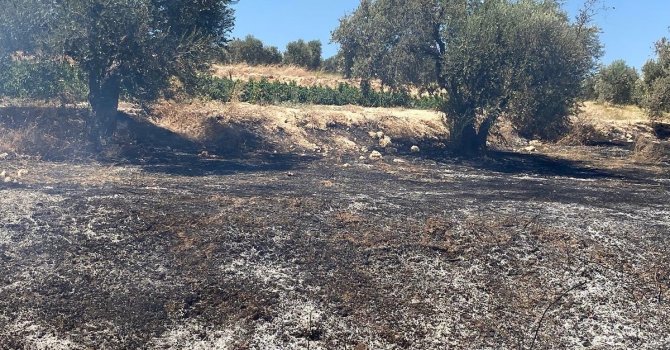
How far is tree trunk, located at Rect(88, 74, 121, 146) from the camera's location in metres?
21.6

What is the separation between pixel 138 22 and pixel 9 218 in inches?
401

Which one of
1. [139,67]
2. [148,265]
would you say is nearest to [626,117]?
[139,67]

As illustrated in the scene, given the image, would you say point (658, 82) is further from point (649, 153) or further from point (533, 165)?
point (533, 165)

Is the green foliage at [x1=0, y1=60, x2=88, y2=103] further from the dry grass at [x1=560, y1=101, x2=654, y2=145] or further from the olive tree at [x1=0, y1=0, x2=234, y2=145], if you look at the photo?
the dry grass at [x1=560, y1=101, x2=654, y2=145]

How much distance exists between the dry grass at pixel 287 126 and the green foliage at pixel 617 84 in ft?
69.5

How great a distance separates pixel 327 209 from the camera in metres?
13.0

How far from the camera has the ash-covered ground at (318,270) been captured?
8.48 metres

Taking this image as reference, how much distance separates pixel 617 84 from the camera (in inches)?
1833

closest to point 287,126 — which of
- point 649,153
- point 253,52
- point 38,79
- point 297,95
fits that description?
point 297,95

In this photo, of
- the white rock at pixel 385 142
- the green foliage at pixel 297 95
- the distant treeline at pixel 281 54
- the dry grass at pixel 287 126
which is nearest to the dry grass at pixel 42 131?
the dry grass at pixel 287 126

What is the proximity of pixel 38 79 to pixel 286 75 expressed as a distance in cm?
2696

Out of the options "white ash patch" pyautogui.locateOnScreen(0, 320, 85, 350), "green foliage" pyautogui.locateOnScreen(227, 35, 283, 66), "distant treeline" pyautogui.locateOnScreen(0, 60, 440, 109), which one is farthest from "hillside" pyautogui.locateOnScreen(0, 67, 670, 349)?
"green foliage" pyautogui.locateOnScreen(227, 35, 283, 66)

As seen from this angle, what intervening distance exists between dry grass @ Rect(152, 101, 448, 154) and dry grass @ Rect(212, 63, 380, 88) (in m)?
13.1

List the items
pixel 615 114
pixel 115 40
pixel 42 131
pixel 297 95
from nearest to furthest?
pixel 115 40 < pixel 42 131 < pixel 297 95 < pixel 615 114
